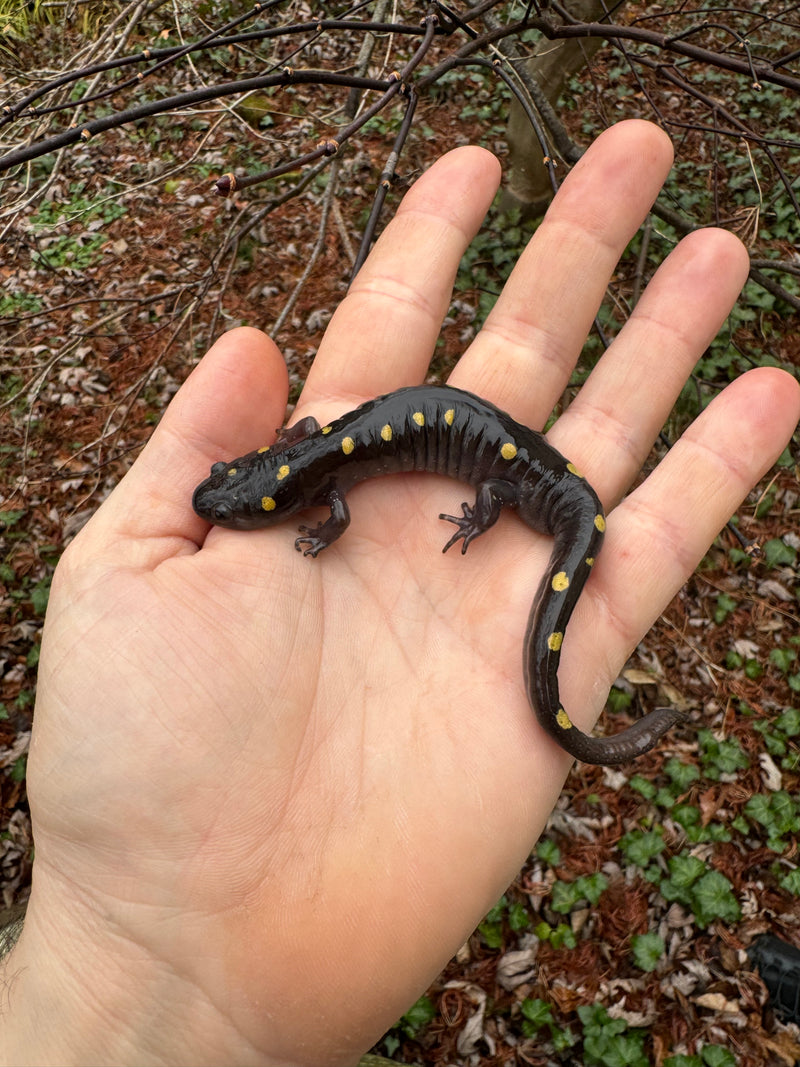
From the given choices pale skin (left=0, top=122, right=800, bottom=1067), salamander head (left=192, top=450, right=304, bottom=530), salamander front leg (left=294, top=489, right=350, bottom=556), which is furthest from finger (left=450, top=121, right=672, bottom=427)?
Result: salamander head (left=192, top=450, right=304, bottom=530)

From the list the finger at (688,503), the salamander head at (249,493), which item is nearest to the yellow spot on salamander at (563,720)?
the finger at (688,503)

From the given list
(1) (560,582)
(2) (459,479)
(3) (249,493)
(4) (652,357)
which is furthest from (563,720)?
(4) (652,357)

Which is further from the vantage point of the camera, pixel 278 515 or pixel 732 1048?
pixel 732 1048

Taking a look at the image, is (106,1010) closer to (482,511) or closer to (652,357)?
(482,511)

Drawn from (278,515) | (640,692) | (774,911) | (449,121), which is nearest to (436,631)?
(278,515)

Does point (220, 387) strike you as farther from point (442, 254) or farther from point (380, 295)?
point (442, 254)

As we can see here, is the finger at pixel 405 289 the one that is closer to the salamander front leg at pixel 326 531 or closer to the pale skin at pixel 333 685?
the pale skin at pixel 333 685
